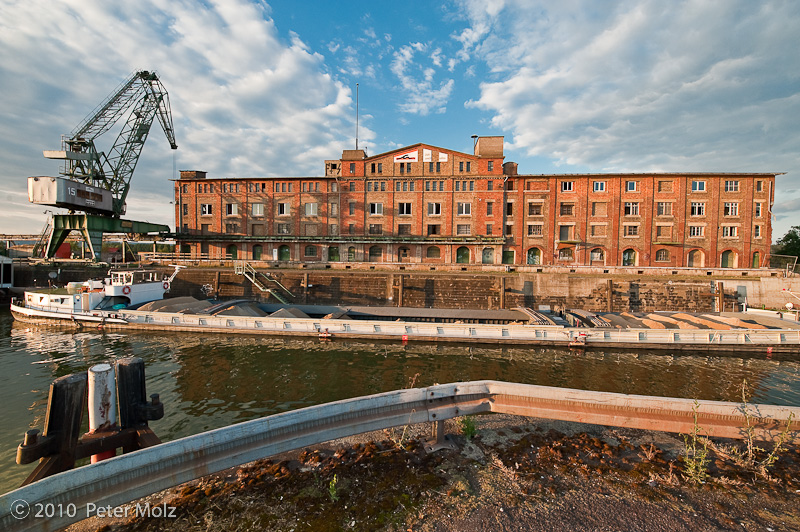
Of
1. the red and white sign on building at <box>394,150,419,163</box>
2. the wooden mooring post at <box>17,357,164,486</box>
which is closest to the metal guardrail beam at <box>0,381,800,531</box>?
the wooden mooring post at <box>17,357,164,486</box>

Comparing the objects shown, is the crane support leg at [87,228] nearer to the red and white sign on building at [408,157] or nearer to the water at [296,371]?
the water at [296,371]

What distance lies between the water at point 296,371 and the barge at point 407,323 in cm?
77

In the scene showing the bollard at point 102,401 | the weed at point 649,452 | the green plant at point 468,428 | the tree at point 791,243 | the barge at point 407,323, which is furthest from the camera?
the tree at point 791,243

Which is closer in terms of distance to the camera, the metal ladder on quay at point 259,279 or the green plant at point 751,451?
the green plant at point 751,451

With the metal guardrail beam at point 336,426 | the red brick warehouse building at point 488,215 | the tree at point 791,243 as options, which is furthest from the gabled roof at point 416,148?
the tree at point 791,243

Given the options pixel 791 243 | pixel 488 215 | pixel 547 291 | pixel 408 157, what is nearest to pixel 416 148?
pixel 408 157

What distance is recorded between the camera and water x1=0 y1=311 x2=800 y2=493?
1209 centimetres

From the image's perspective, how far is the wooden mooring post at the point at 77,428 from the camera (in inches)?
180

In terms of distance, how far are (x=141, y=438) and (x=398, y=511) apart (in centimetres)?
470

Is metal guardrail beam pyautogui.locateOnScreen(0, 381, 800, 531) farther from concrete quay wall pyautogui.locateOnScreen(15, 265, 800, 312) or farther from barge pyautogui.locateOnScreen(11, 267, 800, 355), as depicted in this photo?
concrete quay wall pyautogui.locateOnScreen(15, 265, 800, 312)

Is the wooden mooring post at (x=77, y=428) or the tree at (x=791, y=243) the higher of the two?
the tree at (x=791, y=243)

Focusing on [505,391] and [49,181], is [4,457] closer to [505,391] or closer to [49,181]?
[505,391]

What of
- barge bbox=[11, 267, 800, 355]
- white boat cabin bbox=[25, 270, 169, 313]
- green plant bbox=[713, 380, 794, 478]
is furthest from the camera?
white boat cabin bbox=[25, 270, 169, 313]

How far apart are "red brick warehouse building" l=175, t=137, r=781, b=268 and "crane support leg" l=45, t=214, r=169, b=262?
8101 millimetres
